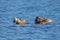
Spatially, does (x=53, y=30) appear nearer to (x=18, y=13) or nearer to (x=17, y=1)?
(x=18, y=13)

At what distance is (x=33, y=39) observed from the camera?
49.4 feet

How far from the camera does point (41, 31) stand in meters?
16.8

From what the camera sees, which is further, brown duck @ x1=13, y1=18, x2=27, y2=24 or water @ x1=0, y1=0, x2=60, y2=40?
brown duck @ x1=13, y1=18, x2=27, y2=24

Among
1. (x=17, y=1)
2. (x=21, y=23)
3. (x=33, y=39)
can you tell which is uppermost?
(x=17, y=1)

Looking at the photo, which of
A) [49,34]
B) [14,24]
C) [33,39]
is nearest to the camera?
[33,39]

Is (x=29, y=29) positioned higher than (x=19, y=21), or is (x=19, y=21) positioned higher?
(x=19, y=21)

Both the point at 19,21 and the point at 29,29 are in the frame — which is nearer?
the point at 29,29

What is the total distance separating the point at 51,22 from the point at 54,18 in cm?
130

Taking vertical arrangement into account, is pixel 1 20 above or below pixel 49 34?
above

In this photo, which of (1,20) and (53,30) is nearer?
(53,30)

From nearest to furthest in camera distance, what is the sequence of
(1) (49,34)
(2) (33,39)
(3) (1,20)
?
(2) (33,39) < (1) (49,34) < (3) (1,20)

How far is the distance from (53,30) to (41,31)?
2.09 feet

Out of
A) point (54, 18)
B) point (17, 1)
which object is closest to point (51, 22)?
point (54, 18)

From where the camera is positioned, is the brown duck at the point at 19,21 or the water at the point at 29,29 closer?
the water at the point at 29,29
